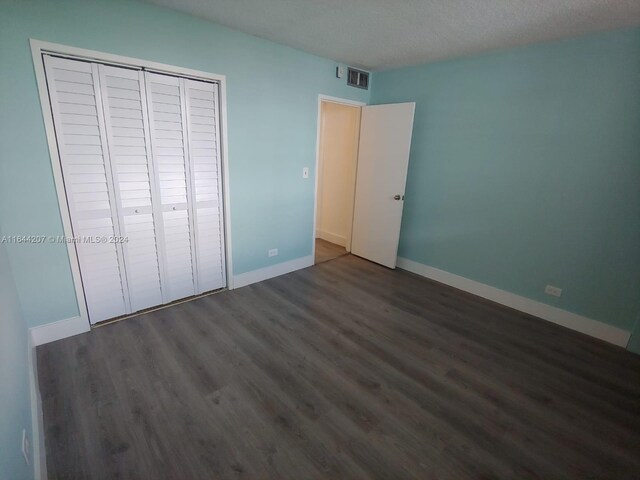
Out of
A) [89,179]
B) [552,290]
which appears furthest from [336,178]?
[89,179]

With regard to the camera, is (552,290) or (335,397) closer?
(335,397)

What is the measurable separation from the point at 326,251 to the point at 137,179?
8.98 feet

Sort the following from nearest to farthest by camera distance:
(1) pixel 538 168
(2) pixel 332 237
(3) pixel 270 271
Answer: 1. (1) pixel 538 168
2. (3) pixel 270 271
3. (2) pixel 332 237

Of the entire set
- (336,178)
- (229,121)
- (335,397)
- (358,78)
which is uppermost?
(358,78)

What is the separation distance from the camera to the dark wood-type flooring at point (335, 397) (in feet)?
4.96

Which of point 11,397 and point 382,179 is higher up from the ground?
point 382,179

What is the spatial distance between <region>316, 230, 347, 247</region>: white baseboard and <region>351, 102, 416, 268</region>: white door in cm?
50

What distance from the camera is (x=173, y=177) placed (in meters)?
2.63

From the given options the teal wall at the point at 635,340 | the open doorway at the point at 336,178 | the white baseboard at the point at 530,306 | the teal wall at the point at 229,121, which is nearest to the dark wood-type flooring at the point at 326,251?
the open doorway at the point at 336,178

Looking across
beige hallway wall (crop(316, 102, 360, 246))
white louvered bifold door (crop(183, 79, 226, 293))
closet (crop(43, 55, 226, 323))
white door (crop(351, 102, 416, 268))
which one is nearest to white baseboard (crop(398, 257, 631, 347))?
white door (crop(351, 102, 416, 268))

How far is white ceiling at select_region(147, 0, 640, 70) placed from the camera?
80.2 inches

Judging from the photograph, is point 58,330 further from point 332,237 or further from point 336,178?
point 336,178

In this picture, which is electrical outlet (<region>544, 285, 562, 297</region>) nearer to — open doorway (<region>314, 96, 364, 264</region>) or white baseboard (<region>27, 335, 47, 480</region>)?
open doorway (<region>314, 96, 364, 264</region>)

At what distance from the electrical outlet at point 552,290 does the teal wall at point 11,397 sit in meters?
3.68
